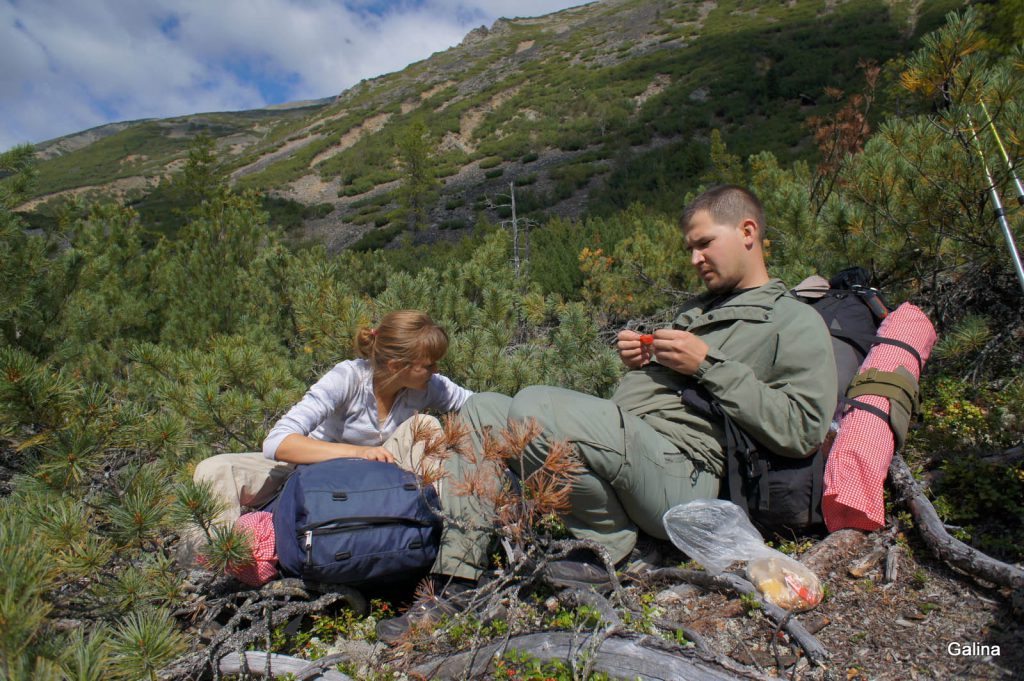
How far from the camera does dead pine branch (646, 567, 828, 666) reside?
1.42 m

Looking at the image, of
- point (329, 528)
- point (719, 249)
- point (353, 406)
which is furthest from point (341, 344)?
point (719, 249)

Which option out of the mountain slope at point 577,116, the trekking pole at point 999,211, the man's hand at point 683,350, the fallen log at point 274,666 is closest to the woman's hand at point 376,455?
the fallen log at point 274,666

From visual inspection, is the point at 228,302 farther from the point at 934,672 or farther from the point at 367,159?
the point at 367,159

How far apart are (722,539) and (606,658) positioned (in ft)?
2.26

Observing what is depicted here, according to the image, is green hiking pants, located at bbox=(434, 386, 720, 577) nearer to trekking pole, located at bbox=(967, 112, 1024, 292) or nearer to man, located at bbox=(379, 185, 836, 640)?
man, located at bbox=(379, 185, 836, 640)

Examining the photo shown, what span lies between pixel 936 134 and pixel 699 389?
159cm

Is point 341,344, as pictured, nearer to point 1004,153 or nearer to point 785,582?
point 785,582

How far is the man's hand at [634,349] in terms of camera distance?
7.09 ft

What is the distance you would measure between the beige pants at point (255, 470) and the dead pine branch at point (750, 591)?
2.76 ft

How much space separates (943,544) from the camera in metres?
1.66

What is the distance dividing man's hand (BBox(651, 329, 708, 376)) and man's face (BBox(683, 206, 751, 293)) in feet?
1.47

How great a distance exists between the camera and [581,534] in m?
1.92

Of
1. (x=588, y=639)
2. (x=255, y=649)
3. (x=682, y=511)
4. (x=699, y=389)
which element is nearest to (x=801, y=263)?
(x=699, y=389)

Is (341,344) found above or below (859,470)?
above
